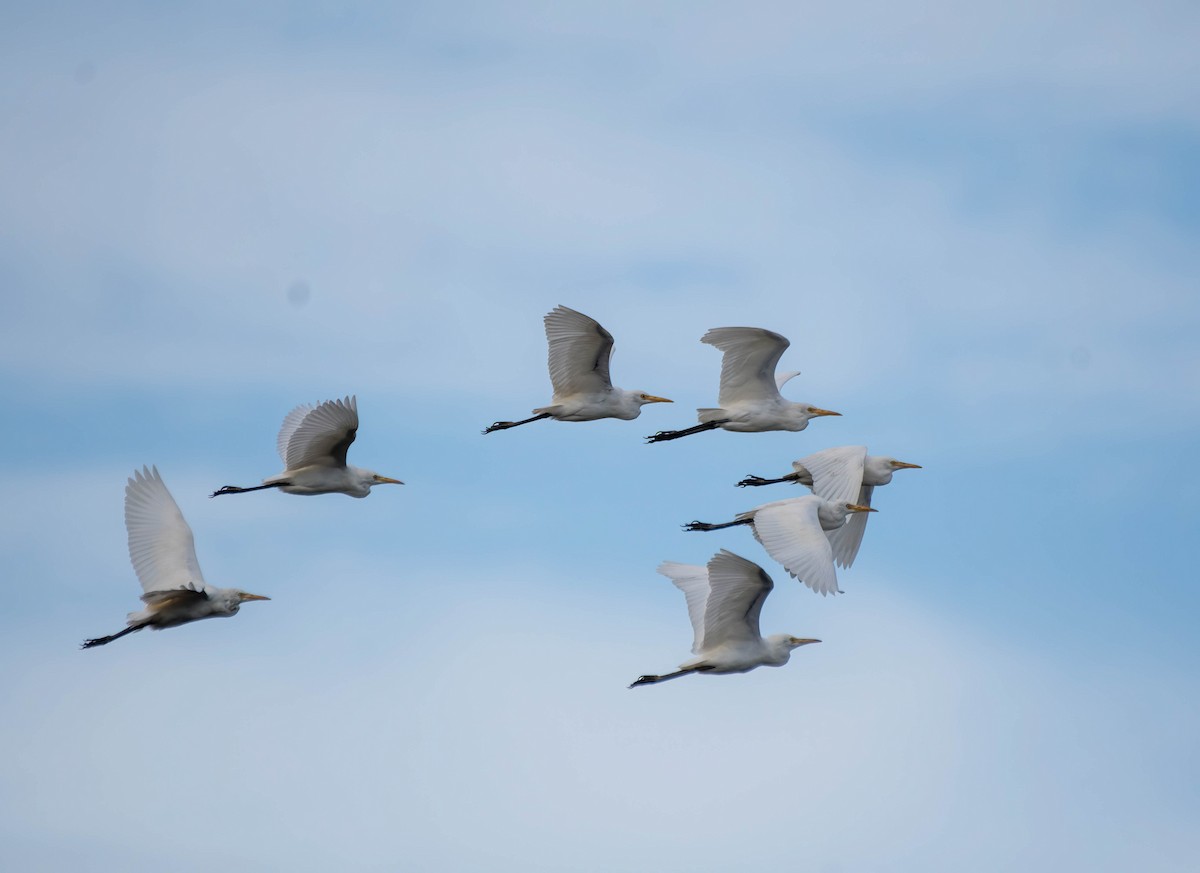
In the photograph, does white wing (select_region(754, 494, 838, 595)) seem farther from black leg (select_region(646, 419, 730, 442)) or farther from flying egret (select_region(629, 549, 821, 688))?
black leg (select_region(646, 419, 730, 442))

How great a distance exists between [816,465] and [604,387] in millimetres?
2844

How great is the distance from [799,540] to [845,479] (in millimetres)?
3288

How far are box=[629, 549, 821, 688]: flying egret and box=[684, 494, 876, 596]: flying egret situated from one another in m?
0.43

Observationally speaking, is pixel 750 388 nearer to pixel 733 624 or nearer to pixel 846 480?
pixel 846 480

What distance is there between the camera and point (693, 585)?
2152 cm

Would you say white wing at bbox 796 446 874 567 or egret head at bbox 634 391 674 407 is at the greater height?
egret head at bbox 634 391 674 407

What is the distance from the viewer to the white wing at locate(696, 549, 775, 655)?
19.3 meters

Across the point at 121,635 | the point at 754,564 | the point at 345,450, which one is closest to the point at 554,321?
the point at 345,450

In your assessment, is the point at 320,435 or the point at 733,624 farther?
the point at 320,435

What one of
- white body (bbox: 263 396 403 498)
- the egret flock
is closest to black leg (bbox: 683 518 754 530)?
the egret flock

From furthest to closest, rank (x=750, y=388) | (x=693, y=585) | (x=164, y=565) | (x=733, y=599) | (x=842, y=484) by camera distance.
Result: (x=750, y=388) < (x=842, y=484) < (x=693, y=585) < (x=164, y=565) < (x=733, y=599)

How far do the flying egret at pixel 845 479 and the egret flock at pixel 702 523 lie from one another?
18 millimetres

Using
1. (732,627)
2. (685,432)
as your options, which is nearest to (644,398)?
(685,432)

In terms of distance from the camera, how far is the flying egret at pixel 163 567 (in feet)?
66.2
